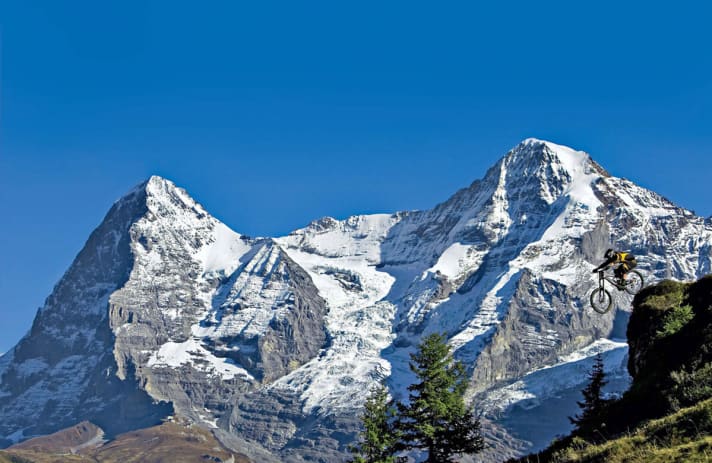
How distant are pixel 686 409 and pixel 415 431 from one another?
81.2ft

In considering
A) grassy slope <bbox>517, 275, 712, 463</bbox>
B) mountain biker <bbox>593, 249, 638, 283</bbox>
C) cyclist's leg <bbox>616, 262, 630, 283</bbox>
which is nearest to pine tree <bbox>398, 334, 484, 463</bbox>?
grassy slope <bbox>517, 275, 712, 463</bbox>

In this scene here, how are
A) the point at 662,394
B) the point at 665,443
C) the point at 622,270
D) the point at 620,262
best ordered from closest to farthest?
1. the point at 665,443
2. the point at 662,394
3. the point at 622,270
4. the point at 620,262

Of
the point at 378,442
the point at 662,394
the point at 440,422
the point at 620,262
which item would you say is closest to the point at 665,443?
the point at 662,394

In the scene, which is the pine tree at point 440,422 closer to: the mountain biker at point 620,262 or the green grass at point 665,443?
the mountain biker at point 620,262

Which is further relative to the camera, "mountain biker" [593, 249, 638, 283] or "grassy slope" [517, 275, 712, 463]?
"mountain biker" [593, 249, 638, 283]

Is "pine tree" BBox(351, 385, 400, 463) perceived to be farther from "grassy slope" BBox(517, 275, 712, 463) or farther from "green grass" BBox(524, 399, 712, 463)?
"green grass" BBox(524, 399, 712, 463)

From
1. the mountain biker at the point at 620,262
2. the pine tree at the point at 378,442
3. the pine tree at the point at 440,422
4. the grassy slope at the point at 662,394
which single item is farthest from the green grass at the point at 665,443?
the pine tree at the point at 378,442

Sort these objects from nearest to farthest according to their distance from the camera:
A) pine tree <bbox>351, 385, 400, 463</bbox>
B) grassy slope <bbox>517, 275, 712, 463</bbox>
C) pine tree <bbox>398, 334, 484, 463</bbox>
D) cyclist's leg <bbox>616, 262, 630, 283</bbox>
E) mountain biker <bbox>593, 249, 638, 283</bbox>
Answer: grassy slope <bbox>517, 275, 712, 463</bbox> < mountain biker <bbox>593, 249, 638, 283</bbox> < cyclist's leg <bbox>616, 262, 630, 283</bbox> < pine tree <bbox>398, 334, 484, 463</bbox> < pine tree <bbox>351, 385, 400, 463</bbox>

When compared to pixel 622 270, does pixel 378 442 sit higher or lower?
lower

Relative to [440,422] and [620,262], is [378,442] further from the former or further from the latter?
[620,262]

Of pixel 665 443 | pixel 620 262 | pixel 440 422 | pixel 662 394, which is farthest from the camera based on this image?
pixel 440 422

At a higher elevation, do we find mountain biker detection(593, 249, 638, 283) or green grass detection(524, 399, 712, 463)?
mountain biker detection(593, 249, 638, 283)

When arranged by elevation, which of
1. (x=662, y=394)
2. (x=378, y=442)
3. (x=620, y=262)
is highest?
(x=620, y=262)

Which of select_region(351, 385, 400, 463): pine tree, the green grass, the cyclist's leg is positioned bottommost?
the green grass
